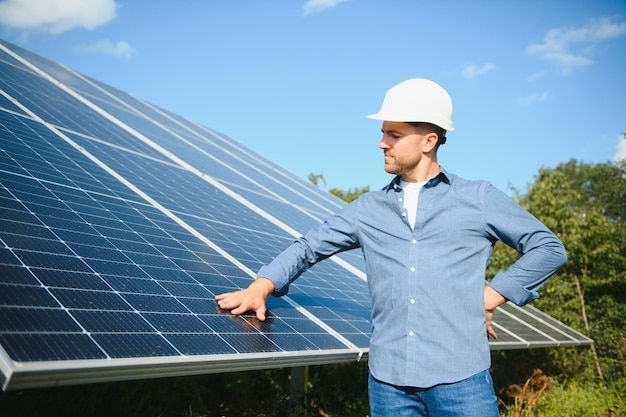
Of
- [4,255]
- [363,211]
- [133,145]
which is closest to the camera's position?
[4,255]

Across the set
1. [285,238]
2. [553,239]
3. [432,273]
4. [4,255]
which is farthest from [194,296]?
[285,238]

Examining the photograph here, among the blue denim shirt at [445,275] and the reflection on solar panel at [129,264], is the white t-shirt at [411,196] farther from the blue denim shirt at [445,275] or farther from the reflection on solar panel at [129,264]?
the reflection on solar panel at [129,264]

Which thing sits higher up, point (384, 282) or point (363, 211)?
point (363, 211)

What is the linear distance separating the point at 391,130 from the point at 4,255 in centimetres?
251

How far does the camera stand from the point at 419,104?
10.9ft

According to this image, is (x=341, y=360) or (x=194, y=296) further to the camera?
(x=341, y=360)

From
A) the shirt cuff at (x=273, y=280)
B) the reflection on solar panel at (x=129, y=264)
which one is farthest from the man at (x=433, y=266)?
the reflection on solar panel at (x=129, y=264)

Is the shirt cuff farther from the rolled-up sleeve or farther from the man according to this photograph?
the rolled-up sleeve

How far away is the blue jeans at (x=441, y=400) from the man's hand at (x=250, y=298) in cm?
102

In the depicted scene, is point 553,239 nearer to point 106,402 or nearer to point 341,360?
point 341,360

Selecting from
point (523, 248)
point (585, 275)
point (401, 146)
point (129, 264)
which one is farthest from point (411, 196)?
point (585, 275)

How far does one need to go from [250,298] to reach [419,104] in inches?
71.2

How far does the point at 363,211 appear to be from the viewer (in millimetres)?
3656

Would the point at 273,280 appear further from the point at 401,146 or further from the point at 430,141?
the point at 430,141
